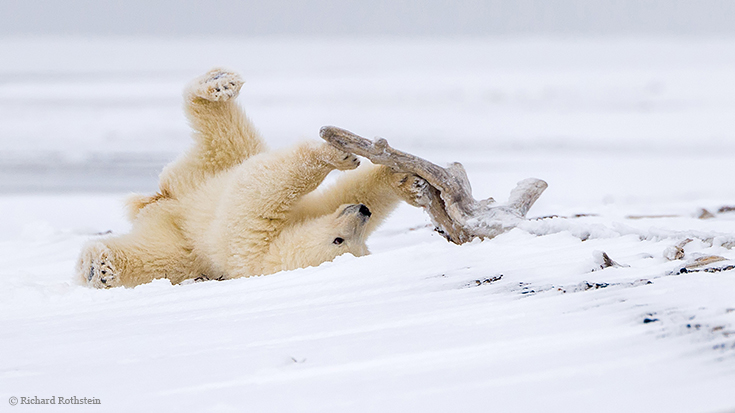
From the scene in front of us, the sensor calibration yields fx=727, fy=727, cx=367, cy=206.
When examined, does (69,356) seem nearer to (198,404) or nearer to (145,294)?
(198,404)

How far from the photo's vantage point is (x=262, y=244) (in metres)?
3.17

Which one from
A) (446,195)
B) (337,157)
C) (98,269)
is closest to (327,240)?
(337,157)

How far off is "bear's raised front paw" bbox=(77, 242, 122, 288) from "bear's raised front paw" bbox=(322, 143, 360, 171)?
1.07 meters

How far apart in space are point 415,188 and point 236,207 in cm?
79

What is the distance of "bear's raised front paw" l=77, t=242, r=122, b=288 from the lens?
3.14 meters

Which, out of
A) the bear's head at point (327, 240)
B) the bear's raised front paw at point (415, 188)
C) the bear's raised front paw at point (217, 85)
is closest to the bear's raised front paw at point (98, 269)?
the bear's head at point (327, 240)

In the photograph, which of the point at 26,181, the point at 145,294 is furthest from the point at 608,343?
the point at 26,181

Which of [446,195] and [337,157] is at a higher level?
[337,157]

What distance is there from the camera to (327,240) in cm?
303

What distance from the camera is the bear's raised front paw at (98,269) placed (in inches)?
124
